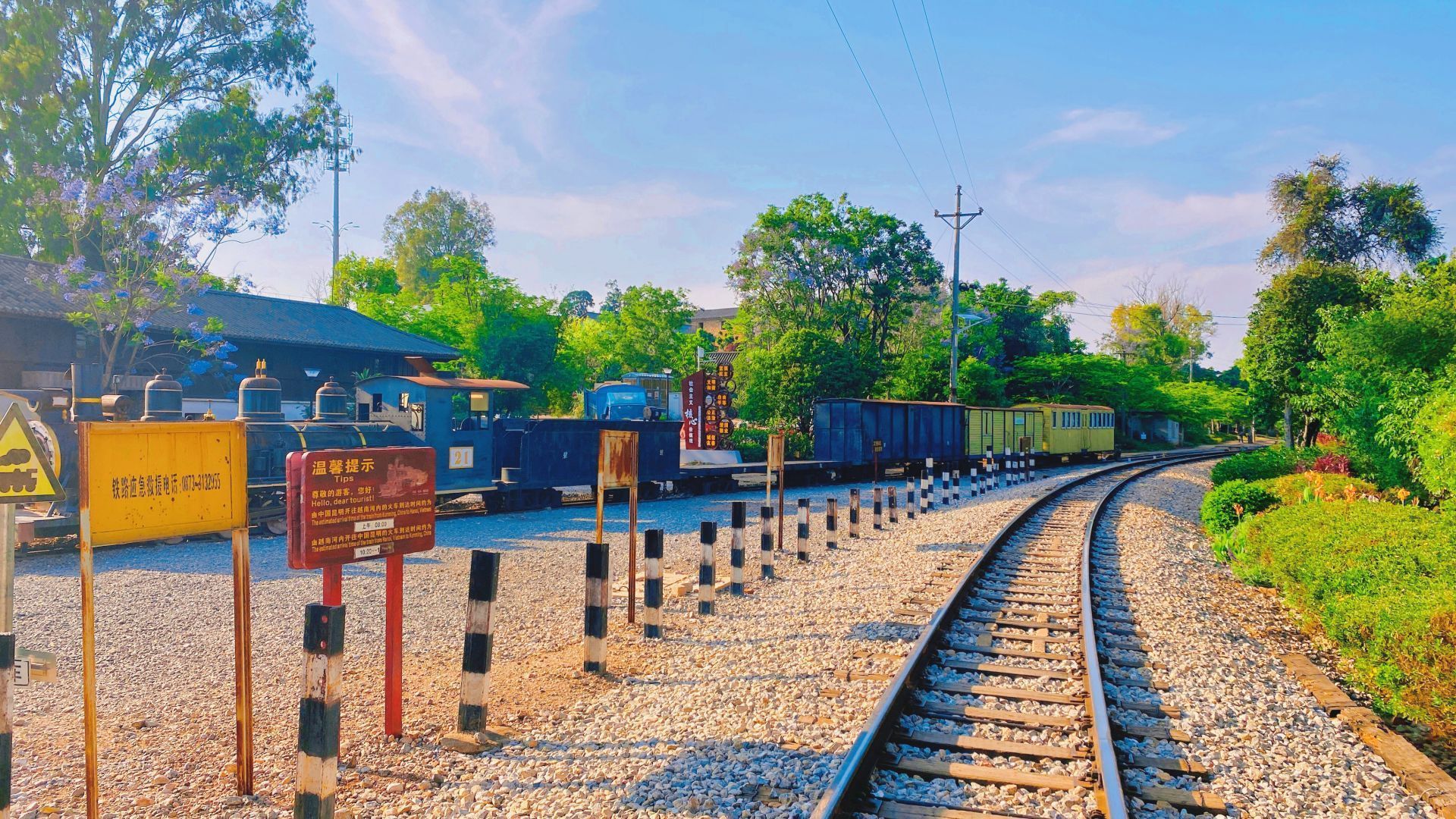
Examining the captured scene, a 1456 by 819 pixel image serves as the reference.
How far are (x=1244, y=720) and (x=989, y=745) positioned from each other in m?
1.75

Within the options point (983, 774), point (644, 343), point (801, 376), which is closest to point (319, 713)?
point (983, 774)

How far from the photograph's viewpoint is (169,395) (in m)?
12.4

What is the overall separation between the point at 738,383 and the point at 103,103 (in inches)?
916

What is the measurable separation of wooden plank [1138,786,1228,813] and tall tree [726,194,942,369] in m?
32.9

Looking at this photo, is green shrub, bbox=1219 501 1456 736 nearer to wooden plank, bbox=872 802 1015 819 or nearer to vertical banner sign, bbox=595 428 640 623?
wooden plank, bbox=872 802 1015 819

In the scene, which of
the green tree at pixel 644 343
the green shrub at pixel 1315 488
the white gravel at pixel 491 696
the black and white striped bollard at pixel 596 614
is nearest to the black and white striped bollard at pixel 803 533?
the white gravel at pixel 491 696

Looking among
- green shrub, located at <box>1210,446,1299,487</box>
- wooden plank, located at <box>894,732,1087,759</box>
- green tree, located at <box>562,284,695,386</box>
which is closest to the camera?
wooden plank, located at <box>894,732,1087,759</box>

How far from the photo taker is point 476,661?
4848 mm

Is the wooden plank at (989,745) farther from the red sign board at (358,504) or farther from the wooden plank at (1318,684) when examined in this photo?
the red sign board at (358,504)

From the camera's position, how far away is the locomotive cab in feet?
51.2

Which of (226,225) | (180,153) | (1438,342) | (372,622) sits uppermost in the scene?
(180,153)

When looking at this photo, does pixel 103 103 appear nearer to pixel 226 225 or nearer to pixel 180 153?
pixel 180 153

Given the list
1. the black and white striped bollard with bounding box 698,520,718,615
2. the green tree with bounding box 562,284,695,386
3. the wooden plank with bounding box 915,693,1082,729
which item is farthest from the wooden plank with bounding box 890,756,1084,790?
the green tree with bounding box 562,284,695,386

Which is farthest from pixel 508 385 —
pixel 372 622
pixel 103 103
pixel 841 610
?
pixel 103 103
